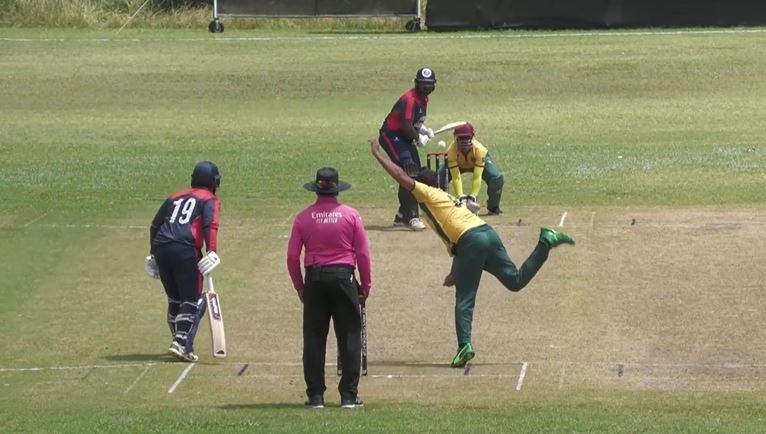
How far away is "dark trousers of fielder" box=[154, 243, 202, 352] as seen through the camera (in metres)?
15.2

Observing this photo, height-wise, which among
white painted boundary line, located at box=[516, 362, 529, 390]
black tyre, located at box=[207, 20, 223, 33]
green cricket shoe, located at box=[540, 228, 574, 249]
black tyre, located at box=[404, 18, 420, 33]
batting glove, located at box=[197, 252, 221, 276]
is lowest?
black tyre, located at box=[207, 20, 223, 33]

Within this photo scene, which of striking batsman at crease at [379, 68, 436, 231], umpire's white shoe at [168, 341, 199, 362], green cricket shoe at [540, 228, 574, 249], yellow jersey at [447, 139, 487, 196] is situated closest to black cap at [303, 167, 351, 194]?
green cricket shoe at [540, 228, 574, 249]

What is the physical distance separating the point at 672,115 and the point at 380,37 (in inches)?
542

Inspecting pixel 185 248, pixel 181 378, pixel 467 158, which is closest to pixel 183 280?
pixel 185 248

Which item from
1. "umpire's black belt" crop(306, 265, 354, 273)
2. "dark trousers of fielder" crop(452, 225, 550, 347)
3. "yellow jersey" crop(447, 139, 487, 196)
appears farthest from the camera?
"yellow jersey" crop(447, 139, 487, 196)

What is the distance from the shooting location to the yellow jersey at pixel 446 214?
14.7 m

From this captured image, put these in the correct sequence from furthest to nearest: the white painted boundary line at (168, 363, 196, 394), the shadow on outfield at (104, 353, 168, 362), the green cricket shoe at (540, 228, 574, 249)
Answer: the shadow on outfield at (104, 353, 168, 362) < the white painted boundary line at (168, 363, 196, 394) < the green cricket shoe at (540, 228, 574, 249)

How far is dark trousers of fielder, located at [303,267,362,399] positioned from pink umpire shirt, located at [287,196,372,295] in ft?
0.34

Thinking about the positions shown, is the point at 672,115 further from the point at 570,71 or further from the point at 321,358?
the point at 321,358

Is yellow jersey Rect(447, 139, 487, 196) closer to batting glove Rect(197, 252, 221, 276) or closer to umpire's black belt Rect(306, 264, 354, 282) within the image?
batting glove Rect(197, 252, 221, 276)

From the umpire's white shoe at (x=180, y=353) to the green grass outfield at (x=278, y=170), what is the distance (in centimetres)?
13

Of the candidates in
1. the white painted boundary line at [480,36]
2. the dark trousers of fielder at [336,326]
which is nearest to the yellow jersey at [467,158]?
the dark trousers of fielder at [336,326]

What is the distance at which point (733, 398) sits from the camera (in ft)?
43.8

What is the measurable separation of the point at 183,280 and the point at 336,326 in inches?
99.9
